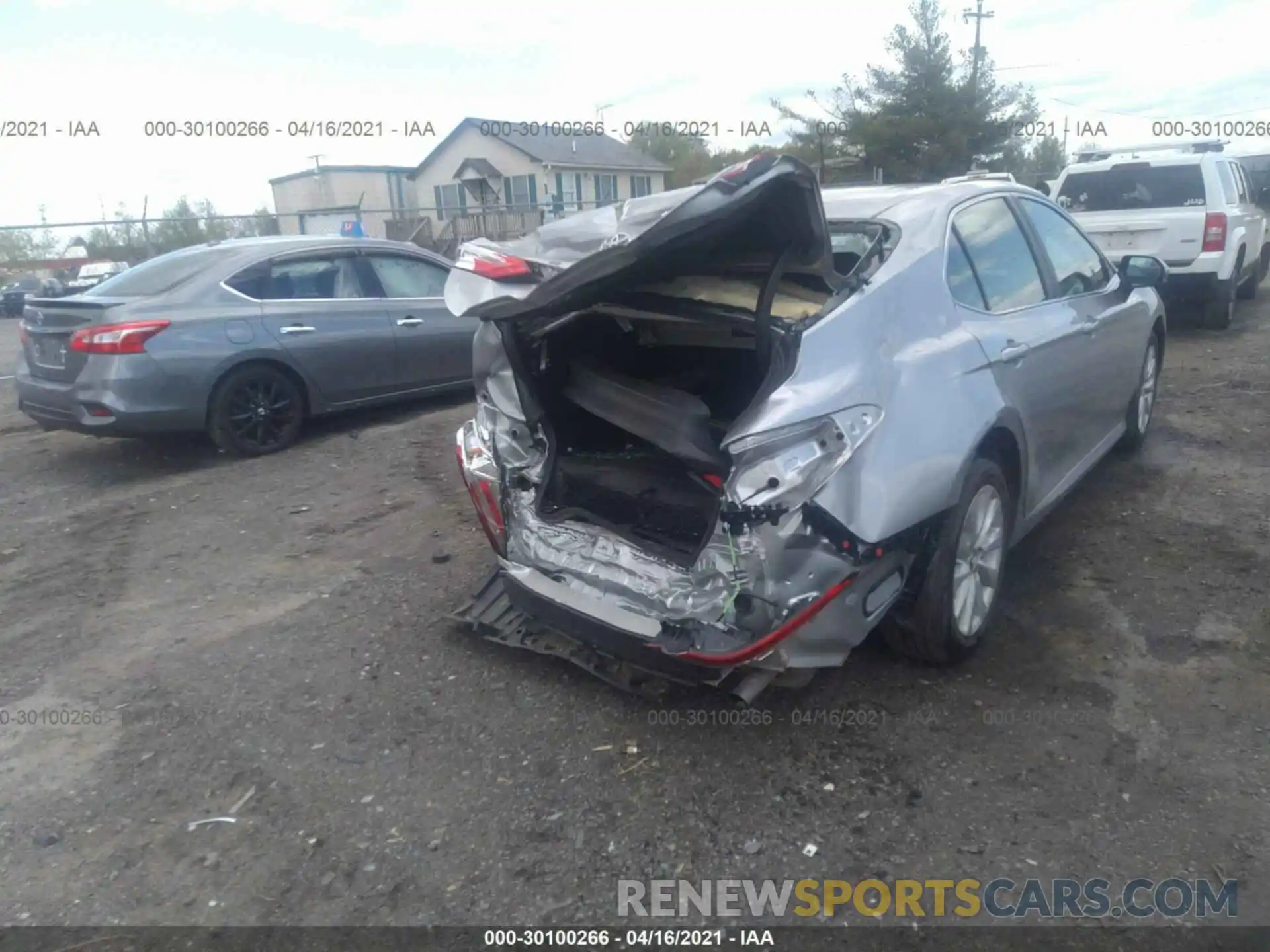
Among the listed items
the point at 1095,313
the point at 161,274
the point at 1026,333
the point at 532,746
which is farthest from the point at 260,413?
the point at 1095,313

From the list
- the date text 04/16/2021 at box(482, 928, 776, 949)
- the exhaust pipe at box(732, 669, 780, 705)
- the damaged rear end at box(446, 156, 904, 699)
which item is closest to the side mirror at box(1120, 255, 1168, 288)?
the damaged rear end at box(446, 156, 904, 699)

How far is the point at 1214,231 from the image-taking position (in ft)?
30.3

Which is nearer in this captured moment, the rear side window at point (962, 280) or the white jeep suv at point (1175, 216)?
the rear side window at point (962, 280)

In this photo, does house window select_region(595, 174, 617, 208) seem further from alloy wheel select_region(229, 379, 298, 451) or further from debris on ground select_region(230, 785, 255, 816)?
debris on ground select_region(230, 785, 255, 816)

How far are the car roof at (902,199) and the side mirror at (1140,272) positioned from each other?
50.9 inches

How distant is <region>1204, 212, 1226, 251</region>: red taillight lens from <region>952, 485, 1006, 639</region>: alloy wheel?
7.27 metres

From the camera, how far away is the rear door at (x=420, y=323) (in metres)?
7.68

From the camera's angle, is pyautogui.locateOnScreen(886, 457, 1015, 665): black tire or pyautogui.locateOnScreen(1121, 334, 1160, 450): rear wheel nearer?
pyautogui.locateOnScreen(886, 457, 1015, 665): black tire

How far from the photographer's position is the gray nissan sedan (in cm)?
632

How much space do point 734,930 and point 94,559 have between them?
4138 millimetres

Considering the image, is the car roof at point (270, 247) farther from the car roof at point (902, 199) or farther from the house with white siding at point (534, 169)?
the house with white siding at point (534, 169)

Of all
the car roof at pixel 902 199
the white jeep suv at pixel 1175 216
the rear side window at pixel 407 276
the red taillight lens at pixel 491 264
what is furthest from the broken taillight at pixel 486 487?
the white jeep suv at pixel 1175 216

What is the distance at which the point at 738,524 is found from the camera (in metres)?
2.86

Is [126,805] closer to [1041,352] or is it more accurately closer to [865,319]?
[865,319]
